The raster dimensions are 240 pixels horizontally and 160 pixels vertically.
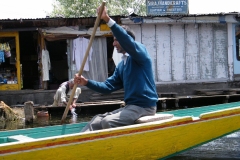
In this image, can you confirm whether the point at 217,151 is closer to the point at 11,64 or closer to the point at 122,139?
the point at 122,139

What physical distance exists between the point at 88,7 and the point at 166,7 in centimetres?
1592

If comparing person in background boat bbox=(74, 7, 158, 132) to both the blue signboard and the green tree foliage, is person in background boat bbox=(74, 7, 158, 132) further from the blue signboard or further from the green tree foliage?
the green tree foliage

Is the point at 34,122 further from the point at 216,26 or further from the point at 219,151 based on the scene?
the point at 216,26

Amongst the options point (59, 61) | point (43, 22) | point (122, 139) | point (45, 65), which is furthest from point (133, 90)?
point (59, 61)

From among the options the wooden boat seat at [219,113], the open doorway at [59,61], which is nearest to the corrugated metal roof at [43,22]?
the open doorway at [59,61]

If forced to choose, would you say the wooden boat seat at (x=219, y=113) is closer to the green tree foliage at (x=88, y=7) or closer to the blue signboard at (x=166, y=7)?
the blue signboard at (x=166, y=7)

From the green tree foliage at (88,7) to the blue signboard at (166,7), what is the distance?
13200 mm

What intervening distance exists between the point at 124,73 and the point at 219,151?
2829mm

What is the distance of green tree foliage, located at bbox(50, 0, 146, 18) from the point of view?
28.6 m

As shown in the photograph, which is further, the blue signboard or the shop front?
the blue signboard

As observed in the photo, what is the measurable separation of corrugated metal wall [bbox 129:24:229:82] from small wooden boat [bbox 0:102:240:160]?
7722 mm

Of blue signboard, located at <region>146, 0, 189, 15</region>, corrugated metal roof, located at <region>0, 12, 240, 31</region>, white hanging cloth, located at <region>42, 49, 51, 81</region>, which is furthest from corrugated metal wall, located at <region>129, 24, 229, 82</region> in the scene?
white hanging cloth, located at <region>42, 49, 51, 81</region>

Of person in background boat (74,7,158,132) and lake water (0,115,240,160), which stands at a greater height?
person in background boat (74,7,158,132)

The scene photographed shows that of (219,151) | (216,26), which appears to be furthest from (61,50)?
(219,151)
